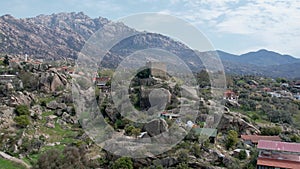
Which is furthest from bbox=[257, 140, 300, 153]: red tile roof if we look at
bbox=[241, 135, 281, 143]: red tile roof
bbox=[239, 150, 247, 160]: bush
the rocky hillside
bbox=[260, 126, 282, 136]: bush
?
the rocky hillside

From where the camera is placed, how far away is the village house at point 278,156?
16.5m

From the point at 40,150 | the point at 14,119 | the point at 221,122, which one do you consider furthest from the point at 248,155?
the point at 14,119

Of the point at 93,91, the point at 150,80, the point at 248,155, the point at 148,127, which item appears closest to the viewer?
the point at 248,155

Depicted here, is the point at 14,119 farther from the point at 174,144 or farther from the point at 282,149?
the point at 282,149

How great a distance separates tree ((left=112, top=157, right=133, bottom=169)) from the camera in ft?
54.0

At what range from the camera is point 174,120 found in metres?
24.2

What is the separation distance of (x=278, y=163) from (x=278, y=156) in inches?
28.5

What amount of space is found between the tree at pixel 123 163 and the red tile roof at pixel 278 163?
264 inches

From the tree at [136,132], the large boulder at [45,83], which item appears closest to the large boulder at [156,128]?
the tree at [136,132]

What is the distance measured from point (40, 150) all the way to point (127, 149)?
218 inches

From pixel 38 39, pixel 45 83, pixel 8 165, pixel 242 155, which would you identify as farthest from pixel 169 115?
pixel 38 39

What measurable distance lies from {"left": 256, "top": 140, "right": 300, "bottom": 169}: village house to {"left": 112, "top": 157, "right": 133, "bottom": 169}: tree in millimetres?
6683

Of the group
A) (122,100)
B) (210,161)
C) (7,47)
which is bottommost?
(210,161)

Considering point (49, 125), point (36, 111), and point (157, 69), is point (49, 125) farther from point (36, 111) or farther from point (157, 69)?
point (157, 69)
